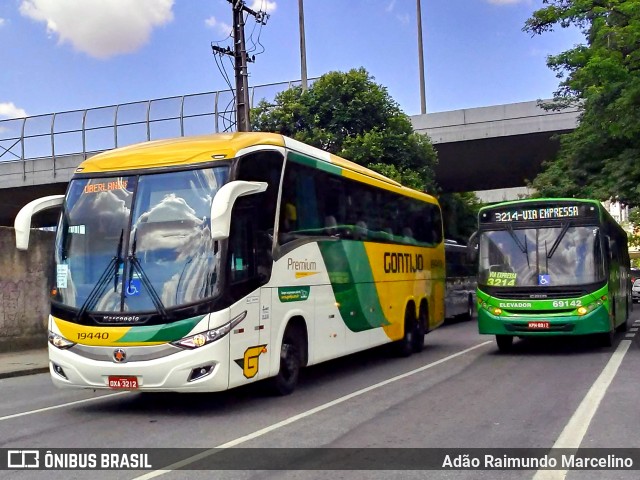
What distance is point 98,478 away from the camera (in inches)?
259

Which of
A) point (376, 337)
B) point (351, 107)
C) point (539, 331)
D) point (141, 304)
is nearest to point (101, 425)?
point (141, 304)

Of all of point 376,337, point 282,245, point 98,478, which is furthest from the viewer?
point 376,337

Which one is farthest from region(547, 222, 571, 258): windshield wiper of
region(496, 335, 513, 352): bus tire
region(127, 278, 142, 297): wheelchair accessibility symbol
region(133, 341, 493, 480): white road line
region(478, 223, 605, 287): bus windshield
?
region(127, 278, 142, 297): wheelchair accessibility symbol

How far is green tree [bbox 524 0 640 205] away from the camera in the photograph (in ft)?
56.4

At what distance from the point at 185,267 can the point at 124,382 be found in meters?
1.51

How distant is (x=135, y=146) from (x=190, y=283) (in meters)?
2.53

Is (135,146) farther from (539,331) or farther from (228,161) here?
(539,331)

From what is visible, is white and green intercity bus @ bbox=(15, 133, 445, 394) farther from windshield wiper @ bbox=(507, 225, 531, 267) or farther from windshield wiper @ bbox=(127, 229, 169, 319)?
windshield wiper @ bbox=(507, 225, 531, 267)

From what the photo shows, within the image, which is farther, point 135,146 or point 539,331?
point 539,331

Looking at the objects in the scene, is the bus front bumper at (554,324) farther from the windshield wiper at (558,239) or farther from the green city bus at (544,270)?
the windshield wiper at (558,239)

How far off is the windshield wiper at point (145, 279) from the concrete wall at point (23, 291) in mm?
8944

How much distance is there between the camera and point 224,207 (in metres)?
8.52

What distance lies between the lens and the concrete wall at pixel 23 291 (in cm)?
1789

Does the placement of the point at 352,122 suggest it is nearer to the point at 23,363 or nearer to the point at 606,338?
the point at 606,338
